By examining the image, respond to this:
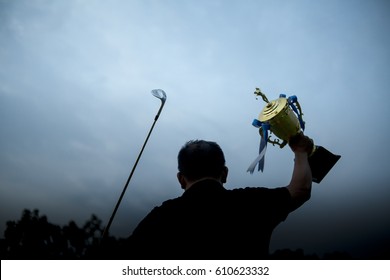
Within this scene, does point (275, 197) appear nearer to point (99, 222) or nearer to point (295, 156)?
point (295, 156)

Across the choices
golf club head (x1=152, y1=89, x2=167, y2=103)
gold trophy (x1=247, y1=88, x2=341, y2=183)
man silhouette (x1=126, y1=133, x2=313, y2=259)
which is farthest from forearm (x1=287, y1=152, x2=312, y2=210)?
golf club head (x1=152, y1=89, x2=167, y2=103)

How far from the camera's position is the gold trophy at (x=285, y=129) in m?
2.35

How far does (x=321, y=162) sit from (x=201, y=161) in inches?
43.9

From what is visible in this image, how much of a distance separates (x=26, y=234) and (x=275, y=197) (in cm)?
3352

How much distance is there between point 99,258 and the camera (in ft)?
6.59

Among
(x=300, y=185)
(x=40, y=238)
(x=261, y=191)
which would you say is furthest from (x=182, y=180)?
(x=40, y=238)

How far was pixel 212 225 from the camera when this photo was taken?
5.35ft

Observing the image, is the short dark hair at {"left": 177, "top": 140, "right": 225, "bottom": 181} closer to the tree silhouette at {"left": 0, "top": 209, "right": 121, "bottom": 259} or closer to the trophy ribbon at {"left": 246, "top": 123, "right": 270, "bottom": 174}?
the trophy ribbon at {"left": 246, "top": 123, "right": 270, "bottom": 174}

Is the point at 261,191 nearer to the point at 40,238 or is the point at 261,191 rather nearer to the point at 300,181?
the point at 300,181

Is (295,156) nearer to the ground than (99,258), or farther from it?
farther from it

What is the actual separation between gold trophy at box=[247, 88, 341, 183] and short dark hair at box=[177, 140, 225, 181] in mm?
466

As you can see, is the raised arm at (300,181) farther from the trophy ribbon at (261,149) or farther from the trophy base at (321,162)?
the trophy ribbon at (261,149)

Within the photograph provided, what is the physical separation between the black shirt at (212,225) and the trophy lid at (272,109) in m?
0.86
